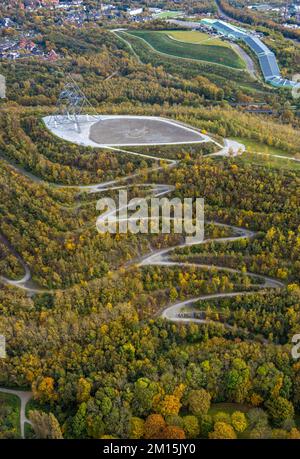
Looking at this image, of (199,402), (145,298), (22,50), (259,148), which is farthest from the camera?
(22,50)

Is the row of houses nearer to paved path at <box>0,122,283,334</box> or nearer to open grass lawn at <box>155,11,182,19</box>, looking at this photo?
open grass lawn at <box>155,11,182,19</box>

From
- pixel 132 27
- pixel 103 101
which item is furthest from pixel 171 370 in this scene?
pixel 132 27

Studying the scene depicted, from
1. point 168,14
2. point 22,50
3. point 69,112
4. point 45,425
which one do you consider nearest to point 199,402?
point 45,425

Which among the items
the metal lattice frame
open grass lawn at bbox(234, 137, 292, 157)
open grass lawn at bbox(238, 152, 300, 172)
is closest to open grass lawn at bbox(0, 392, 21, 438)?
open grass lawn at bbox(238, 152, 300, 172)

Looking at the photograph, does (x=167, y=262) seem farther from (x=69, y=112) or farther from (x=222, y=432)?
(x=69, y=112)

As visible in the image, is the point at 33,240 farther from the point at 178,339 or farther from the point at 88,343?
the point at 178,339

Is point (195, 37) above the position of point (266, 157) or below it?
above
